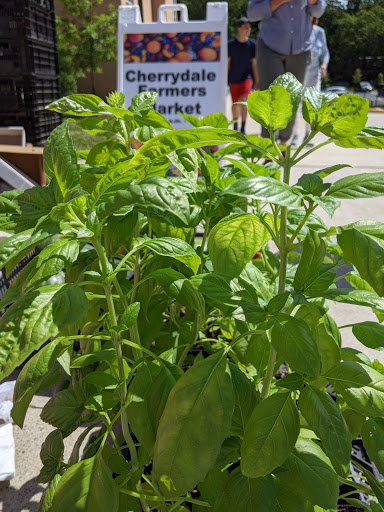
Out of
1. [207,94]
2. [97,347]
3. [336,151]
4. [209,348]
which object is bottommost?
[336,151]

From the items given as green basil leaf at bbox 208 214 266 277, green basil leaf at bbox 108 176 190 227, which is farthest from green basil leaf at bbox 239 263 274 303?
green basil leaf at bbox 108 176 190 227

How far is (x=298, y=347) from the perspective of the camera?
2.56ft

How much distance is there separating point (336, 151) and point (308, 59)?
3744 mm

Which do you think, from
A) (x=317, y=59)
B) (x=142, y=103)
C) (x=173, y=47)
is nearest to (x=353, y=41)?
(x=317, y=59)

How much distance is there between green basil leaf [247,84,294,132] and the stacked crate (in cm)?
293

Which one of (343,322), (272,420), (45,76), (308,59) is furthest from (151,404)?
(308,59)

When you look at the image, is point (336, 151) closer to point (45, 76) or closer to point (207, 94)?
point (207, 94)

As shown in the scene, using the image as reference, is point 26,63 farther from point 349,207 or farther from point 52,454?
point 52,454

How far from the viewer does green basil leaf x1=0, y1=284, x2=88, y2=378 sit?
0.74 meters

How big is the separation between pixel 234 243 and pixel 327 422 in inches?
12.8

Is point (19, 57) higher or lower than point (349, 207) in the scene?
higher

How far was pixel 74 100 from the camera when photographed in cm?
106

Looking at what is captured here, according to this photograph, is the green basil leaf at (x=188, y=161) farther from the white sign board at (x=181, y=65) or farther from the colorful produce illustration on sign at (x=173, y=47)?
the colorful produce illustration on sign at (x=173, y=47)

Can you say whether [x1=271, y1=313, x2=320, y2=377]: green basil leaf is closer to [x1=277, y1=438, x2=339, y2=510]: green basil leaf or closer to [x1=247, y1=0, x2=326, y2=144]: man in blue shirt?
[x1=277, y1=438, x2=339, y2=510]: green basil leaf
